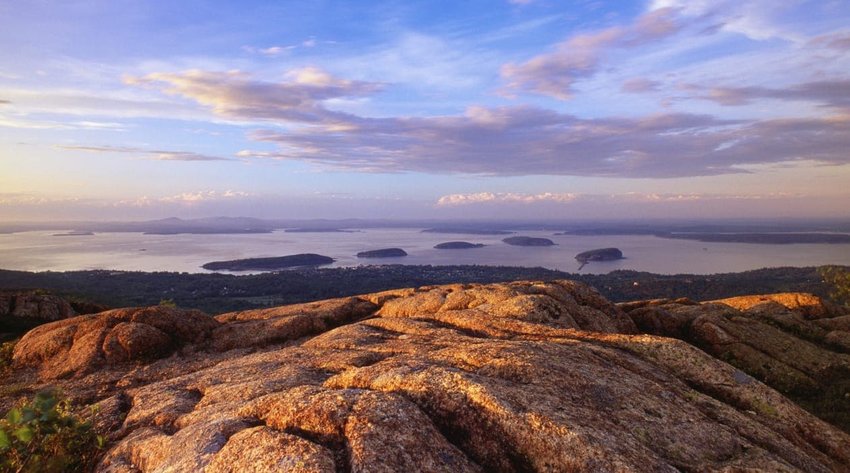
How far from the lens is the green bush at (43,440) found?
855 centimetres

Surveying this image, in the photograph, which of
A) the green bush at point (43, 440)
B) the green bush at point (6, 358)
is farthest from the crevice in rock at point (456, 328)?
the green bush at point (6, 358)

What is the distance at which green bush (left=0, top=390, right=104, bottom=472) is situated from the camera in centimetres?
855

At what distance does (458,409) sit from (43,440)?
8.99m

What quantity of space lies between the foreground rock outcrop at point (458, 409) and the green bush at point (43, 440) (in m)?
0.69

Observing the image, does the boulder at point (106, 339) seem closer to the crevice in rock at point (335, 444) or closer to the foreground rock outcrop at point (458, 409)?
the foreground rock outcrop at point (458, 409)

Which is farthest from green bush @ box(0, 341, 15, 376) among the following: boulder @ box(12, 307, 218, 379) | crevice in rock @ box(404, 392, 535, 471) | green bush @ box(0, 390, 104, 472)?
crevice in rock @ box(404, 392, 535, 471)

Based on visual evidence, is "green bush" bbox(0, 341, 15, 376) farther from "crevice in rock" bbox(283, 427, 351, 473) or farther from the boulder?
"crevice in rock" bbox(283, 427, 351, 473)

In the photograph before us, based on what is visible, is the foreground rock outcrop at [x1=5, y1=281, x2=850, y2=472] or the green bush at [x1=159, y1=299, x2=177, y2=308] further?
the green bush at [x1=159, y1=299, x2=177, y2=308]

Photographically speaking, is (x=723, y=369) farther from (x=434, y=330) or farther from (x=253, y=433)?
(x=253, y=433)

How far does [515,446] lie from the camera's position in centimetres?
927

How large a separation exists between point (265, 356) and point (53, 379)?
11109 millimetres

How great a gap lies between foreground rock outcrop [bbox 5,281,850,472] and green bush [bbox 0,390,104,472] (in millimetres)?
691

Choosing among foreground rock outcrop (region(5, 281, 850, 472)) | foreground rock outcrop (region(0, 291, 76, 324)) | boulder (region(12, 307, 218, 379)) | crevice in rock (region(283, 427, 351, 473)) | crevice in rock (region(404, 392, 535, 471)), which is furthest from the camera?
foreground rock outcrop (region(0, 291, 76, 324))

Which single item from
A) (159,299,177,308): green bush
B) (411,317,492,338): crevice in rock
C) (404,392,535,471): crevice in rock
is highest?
(404,392,535,471): crevice in rock
